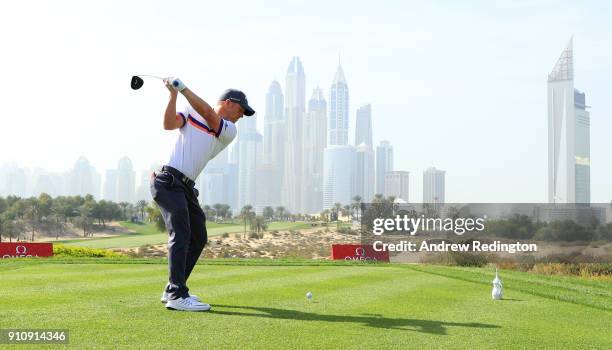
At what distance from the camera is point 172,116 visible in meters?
6.22

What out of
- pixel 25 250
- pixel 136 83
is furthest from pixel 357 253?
pixel 136 83

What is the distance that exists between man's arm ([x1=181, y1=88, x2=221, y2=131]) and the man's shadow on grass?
6.38ft

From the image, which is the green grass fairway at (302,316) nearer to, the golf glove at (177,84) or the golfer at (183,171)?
the golfer at (183,171)

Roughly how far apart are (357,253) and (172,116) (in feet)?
57.4

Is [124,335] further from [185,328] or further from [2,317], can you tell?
[2,317]

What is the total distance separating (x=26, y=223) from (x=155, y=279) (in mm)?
70711

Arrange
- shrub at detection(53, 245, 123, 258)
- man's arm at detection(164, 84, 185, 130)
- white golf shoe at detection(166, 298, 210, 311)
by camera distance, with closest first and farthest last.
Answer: white golf shoe at detection(166, 298, 210, 311) → man's arm at detection(164, 84, 185, 130) → shrub at detection(53, 245, 123, 258)

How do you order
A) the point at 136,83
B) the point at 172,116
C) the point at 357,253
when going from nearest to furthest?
the point at 172,116 < the point at 136,83 < the point at 357,253

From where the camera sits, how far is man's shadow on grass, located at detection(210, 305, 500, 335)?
17.6 ft

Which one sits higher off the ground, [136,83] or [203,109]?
[136,83]

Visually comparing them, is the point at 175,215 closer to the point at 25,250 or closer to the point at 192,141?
the point at 192,141

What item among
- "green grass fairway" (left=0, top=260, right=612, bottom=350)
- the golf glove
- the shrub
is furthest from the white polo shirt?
the shrub

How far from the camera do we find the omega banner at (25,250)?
70.6 ft

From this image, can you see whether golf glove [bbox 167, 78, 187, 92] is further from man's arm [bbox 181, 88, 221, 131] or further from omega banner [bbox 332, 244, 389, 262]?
omega banner [bbox 332, 244, 389, 262]
